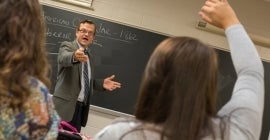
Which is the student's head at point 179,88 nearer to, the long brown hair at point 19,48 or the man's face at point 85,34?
the long brown hair at point 19,48

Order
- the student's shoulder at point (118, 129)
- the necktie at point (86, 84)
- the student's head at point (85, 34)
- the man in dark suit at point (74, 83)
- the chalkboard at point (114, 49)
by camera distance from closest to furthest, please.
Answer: the student's shoulder at point (118, 129) → the man in dark suit at point (74, 83) → the necktie at point (86, 84) → the student's head at point (85, 34) → the chalkboard at point (114, 49)

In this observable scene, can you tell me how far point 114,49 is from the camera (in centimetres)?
457

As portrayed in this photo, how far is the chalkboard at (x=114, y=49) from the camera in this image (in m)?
4.48

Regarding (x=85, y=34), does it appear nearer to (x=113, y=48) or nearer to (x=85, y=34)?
(x=85, y=34)

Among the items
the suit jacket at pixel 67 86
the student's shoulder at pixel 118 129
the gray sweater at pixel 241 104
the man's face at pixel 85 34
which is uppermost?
the gray sweater at pixel 241 104

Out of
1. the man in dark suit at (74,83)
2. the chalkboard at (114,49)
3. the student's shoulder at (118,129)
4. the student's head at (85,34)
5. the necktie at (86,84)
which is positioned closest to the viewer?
the student's shoulder at (118,129)

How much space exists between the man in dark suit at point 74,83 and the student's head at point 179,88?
2303 mm

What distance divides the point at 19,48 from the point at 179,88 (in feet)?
1.38

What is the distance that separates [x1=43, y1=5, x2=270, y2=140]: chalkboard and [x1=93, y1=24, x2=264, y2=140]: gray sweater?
11.5 ft

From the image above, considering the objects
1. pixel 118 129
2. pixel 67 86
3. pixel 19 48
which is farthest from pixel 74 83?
pixel 118 129

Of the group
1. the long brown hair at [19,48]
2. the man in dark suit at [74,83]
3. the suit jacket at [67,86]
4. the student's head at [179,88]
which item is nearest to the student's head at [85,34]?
the man in dark suit at [74,83]

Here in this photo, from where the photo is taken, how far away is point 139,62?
15.2 ft

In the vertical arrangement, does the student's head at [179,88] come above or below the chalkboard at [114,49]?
above

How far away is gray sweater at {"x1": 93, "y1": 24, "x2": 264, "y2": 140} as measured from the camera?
958 mm
